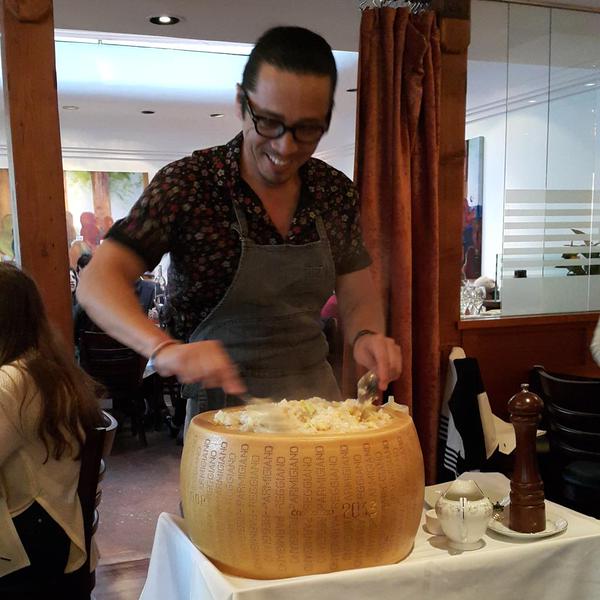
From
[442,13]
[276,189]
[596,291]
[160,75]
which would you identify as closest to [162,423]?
[160,75]

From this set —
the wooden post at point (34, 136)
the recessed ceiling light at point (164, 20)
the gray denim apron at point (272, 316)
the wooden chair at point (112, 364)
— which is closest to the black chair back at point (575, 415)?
the gray denim apron at point (272, 316)

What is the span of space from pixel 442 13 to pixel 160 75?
324 centimetres

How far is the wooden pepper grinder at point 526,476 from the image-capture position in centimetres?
108

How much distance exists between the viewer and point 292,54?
107 centimetres

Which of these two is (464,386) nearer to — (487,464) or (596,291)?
(487,464)

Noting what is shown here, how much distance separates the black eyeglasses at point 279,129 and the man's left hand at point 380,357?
0.36 m

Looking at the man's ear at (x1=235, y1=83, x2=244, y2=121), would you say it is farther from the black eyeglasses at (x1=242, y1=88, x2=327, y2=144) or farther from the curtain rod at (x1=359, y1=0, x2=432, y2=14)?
the curtain rod at (x1=359, y1=0, x2=432, y2=14)

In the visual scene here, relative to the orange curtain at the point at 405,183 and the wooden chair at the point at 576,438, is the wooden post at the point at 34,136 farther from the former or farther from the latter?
the wooden chair at the point at 576,438

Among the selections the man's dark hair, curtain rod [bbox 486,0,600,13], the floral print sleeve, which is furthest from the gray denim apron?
curtain rod [bbox 486,0,600,13]

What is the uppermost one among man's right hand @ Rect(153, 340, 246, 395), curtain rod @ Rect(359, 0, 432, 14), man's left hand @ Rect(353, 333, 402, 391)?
curtain rod @ Rect(359, 0, 432, 14)

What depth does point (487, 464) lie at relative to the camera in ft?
8.21

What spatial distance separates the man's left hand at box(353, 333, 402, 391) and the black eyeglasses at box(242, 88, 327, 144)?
1.19 feet

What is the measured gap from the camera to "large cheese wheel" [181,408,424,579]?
857mm

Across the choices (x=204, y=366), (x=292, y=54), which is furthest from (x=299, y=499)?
(x=292, y=54)
